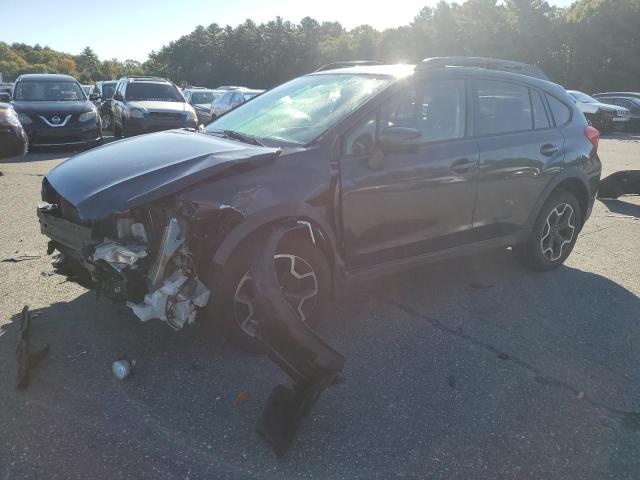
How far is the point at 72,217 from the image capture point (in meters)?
3.27

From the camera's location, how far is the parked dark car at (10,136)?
8414 mm

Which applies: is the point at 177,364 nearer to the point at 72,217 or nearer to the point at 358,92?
the point at 72,217

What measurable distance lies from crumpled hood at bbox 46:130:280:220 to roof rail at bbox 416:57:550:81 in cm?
162

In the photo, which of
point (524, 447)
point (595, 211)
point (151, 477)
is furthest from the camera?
point (595, 211)

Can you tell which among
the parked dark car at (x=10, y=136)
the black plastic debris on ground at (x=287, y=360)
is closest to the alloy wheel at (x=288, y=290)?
the black plastic debris on ground at (x=287, y=360)

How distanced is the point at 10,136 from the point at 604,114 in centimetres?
2095

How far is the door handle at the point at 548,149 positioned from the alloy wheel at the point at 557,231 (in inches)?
21.7

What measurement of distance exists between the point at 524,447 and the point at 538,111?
3258 millimetres

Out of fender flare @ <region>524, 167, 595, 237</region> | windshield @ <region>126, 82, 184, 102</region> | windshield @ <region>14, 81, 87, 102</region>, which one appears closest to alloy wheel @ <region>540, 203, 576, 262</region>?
fender flare @ <region>524, 167, 595, 237</region>

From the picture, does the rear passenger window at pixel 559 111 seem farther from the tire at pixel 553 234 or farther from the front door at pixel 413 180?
the front door at pixel 413 180

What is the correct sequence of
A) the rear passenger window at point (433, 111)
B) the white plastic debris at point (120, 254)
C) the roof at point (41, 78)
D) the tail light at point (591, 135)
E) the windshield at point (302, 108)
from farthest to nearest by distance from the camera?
1. the roof at point (41, 78)
2. the tail light at point (591, 135)
3. the rear passenger window at point (433, 111)
4. the windshield at point (302, 108)
5. the white plastic debris at point (120, 254)

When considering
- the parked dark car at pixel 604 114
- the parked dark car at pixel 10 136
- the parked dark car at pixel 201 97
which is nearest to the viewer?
the parked dark car at pixel 10 136

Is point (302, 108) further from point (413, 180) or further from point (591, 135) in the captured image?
point (591, 135)

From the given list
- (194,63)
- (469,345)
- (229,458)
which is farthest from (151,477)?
(194,63)
